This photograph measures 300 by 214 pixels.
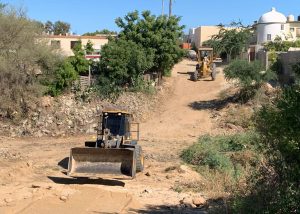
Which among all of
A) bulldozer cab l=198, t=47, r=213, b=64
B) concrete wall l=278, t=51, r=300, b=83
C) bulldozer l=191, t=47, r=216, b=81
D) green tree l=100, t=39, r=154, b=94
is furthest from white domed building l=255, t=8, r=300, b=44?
green tree l=100, t=39, r=154, b=94

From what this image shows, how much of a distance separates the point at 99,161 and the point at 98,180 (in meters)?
0.77

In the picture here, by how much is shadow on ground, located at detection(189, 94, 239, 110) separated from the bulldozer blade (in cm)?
1633

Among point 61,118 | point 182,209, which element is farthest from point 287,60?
point 182,209

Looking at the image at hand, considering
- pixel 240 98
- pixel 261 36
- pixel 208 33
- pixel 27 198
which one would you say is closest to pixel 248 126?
pixel 240 98

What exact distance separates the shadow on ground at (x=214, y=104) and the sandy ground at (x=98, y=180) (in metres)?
0.99

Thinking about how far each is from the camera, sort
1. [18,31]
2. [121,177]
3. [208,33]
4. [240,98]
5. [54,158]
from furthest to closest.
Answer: [208,33]
[240,98]
[18,31]
[54,158]
[121,177]

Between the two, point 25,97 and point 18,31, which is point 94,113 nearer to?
point 25,97

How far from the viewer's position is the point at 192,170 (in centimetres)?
1872

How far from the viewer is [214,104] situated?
108ft

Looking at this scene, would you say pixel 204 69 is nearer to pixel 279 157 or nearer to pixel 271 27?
pixel 271 27

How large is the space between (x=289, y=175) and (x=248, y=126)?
20013 mm

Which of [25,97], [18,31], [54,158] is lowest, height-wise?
[54,158]

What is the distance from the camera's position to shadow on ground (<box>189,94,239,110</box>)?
32188 mm

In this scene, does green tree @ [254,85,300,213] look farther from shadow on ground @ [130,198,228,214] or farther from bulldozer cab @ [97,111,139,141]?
bulldozer cab @ [97,111,139,141]
